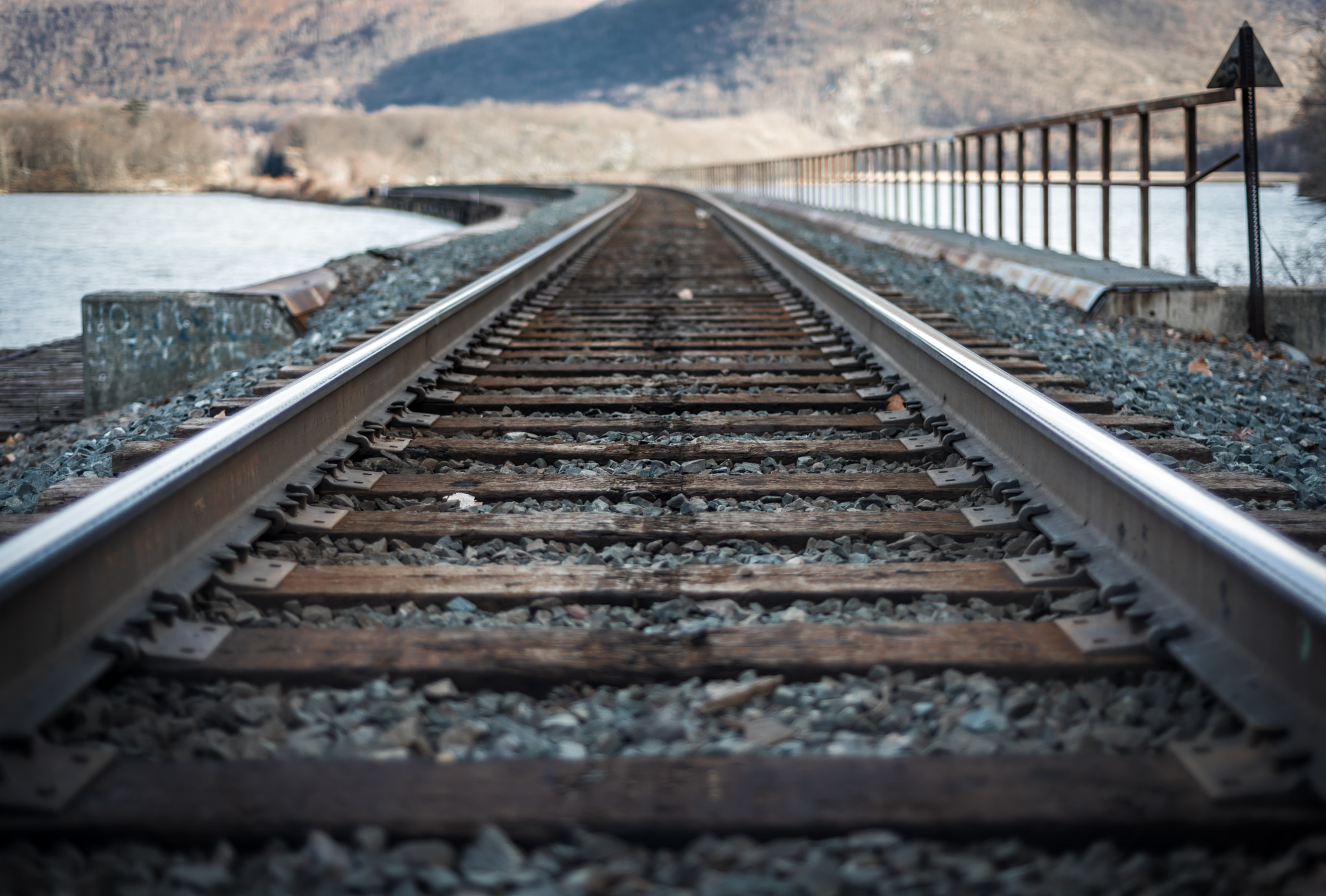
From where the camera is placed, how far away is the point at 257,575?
2.49 metres

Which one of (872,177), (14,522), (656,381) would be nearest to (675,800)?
(14,522)

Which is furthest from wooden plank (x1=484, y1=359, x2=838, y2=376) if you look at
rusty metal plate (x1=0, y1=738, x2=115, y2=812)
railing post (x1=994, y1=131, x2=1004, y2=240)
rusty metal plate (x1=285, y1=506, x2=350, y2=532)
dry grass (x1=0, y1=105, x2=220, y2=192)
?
dry grass (x1=0, y1=105, x2=220, y2=192)

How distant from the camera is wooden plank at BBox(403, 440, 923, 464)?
365 centimetres

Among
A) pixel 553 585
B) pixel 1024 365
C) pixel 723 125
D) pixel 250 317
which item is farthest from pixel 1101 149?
pixel 723 125

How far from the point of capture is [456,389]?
477cm

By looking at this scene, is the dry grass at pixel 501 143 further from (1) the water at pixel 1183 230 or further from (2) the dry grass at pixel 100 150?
(1) the water at pixel 1183 230

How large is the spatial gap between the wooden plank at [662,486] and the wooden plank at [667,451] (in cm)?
29

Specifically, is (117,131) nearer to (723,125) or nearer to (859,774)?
(723,125)

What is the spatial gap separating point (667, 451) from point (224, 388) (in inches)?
115

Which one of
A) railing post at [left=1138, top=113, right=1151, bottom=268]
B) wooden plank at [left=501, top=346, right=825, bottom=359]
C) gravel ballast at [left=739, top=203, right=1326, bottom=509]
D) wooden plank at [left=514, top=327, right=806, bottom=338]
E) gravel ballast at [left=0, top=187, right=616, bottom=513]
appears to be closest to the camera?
gravel ballast at [left=739, top=203, right=1326, bottom=509]

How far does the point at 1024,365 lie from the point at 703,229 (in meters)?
12.8

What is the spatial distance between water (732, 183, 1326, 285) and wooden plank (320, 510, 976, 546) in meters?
7.06

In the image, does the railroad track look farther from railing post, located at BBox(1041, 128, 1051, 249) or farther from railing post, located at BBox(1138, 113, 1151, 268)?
railing post, located at BBox(1041, 128, 1051, 249)

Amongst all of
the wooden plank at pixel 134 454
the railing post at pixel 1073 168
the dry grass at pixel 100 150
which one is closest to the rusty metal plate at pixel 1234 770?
the wooden plank at pixel 134 454
